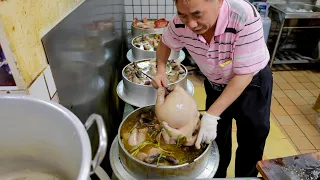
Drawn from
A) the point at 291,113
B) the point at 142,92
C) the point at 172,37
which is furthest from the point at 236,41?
the point at 291,113

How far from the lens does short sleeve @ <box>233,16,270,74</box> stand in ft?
3.06

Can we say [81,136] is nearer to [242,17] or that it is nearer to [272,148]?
[242,17]

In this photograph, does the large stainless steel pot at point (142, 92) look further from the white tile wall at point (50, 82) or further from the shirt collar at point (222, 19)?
the white tile wall at point (50, 82)

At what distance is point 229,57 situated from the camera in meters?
1.03

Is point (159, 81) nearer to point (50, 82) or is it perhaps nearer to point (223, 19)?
point (223, 19)

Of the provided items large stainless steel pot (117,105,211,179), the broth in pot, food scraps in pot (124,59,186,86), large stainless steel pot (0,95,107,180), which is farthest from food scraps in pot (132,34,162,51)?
large stainless steel pot (0,95,107,180)

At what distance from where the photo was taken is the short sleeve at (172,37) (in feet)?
3.85

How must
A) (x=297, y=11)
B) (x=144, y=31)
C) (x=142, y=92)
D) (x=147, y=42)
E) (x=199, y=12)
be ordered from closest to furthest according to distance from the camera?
(x=199, y=12) → (x=142, y=92) → (x=147, y=42) → (x=144, y=31) → (x=297, y=11)

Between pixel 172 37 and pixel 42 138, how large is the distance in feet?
2.69

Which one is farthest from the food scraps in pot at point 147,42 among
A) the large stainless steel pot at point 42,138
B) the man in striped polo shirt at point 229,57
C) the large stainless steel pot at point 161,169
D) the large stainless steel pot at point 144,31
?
the large stainless steel pot at point 42,138

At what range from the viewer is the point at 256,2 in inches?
121

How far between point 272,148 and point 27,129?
1999mm

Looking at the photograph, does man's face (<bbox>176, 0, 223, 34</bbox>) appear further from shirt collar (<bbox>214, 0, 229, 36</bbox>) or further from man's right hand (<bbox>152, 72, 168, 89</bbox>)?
man's right hand (<bbox>152, 72, 168, 89</bbox>)

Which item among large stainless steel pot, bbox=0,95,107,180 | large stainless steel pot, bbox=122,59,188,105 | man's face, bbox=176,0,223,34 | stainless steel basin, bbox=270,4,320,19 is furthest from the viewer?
stainless steel basin, bbox=270,4,320,19
